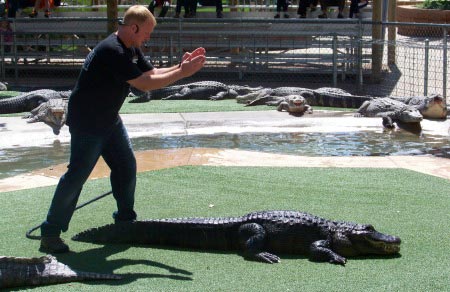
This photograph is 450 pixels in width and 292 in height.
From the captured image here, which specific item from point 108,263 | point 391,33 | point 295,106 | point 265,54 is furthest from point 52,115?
point 391,33

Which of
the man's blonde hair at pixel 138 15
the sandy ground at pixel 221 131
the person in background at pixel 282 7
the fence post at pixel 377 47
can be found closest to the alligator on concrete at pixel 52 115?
the sandy ground at pixel 221 131

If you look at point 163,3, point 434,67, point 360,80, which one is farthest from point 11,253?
point 163,3

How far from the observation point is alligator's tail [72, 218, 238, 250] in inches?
211

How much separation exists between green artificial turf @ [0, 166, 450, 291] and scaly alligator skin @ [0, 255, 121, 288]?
7cm

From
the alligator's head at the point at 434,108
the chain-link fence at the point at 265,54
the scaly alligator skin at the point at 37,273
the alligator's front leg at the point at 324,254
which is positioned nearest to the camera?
the scaly alligator skin at the point at 37,273

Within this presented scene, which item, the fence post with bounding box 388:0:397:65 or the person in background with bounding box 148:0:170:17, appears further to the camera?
the person in background with bounding box 148:0:170:17

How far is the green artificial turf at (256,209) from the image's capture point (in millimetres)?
4730

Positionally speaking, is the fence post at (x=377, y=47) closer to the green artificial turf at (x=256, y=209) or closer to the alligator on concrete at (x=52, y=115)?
the alligator on concrete at (x=52, y=115)

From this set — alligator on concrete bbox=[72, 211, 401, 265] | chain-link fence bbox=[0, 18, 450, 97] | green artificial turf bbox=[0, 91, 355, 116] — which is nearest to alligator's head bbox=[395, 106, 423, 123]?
Answer: green artificial turf bbox=[0, 91, 355, 116]

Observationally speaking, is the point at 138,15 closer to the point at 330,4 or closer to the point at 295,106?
the point at 295,106

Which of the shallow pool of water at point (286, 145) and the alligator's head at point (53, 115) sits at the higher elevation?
the alligator's head at point (53, 115)

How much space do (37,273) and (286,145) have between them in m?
5.67

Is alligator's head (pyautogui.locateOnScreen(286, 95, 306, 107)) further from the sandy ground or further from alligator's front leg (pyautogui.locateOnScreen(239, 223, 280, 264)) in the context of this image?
alligator's front leg (pyautogui.locateOnScreen(239, 223, 280, 264))

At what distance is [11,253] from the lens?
5.29m
